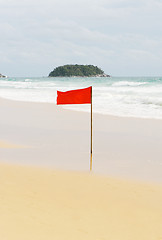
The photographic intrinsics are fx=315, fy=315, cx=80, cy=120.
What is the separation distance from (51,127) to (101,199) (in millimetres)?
5294

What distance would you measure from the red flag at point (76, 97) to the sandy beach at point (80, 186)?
3.30ft

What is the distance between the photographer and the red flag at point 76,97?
493cm

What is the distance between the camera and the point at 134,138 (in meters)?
7.12

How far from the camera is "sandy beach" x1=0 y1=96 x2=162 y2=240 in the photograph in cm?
289

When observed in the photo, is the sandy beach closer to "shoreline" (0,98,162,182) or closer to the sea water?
"shoreline" (0,98,162,182)

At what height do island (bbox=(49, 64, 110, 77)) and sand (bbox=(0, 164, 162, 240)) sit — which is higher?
island (bbox=(49, 64, 110, 77))

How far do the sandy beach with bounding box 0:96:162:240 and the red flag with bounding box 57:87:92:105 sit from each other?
1.01m

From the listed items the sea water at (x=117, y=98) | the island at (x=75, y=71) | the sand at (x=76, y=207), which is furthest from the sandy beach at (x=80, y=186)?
the island at (x=75, y=71)

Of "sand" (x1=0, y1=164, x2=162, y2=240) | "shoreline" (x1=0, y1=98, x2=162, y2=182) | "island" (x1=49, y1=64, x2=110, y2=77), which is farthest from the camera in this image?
"island" (x1=49, y1=64, x2=110, y2=77)

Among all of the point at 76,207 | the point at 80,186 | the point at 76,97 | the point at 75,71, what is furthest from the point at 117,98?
the point at 75,71

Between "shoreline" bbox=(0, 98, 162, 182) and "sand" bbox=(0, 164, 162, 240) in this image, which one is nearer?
"sand" bbox=(0, 164, 162, 240)

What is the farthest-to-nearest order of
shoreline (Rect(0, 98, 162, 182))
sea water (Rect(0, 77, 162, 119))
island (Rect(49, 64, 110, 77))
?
island (Rect(49, 64, 110, 77)) < sea water (Rect(0, 77, 162, 119)) < shoreline (Rect(0, 98, 162, 182))

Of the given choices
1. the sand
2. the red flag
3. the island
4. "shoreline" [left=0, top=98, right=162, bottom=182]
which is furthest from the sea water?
the island

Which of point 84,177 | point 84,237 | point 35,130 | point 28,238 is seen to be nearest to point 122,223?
point 84,237
